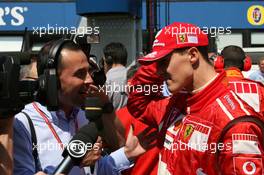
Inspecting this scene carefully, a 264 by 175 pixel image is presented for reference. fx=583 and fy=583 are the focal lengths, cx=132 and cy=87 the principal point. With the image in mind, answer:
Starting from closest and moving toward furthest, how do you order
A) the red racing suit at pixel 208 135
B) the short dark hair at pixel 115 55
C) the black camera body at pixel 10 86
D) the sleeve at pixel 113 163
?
the black camera body at pixel 10 86 → the red racing suit at pixel 208 135 → the sleeve at pixel 113 163 → the short dark hair at pixel 115 55

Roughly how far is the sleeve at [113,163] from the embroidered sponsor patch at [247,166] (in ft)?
2.54

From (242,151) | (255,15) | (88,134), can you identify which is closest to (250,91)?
(242,151)

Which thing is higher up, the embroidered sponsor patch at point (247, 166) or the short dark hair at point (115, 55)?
the short dark hair at point (115, 55)

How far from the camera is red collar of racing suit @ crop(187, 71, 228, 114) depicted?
7.95ft

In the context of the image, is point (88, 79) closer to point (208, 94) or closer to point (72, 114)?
point (72, 114)

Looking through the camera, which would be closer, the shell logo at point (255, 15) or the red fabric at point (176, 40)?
the red fabric at point (176, 40)

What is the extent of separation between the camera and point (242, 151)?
2232mm

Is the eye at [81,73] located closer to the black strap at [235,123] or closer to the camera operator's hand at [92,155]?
the camera operator's hand at [92,155]

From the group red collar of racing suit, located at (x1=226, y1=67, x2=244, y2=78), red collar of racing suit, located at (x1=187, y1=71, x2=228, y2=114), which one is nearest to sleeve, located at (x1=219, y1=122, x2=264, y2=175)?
red collar of racing suit, located at (x1=187, y1=71, x2=228, y2=114)

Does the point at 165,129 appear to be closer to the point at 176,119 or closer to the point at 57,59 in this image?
the point at 176,119

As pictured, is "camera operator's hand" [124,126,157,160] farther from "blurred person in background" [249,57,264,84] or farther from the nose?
"blurred person in background" [249,57,264,84]

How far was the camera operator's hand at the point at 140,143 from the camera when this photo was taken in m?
3.02

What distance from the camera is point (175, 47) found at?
252cm

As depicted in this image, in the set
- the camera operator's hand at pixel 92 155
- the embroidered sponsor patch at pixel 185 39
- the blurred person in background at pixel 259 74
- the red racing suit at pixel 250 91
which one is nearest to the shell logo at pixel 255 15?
the blurred person in background at pixel 259 74
